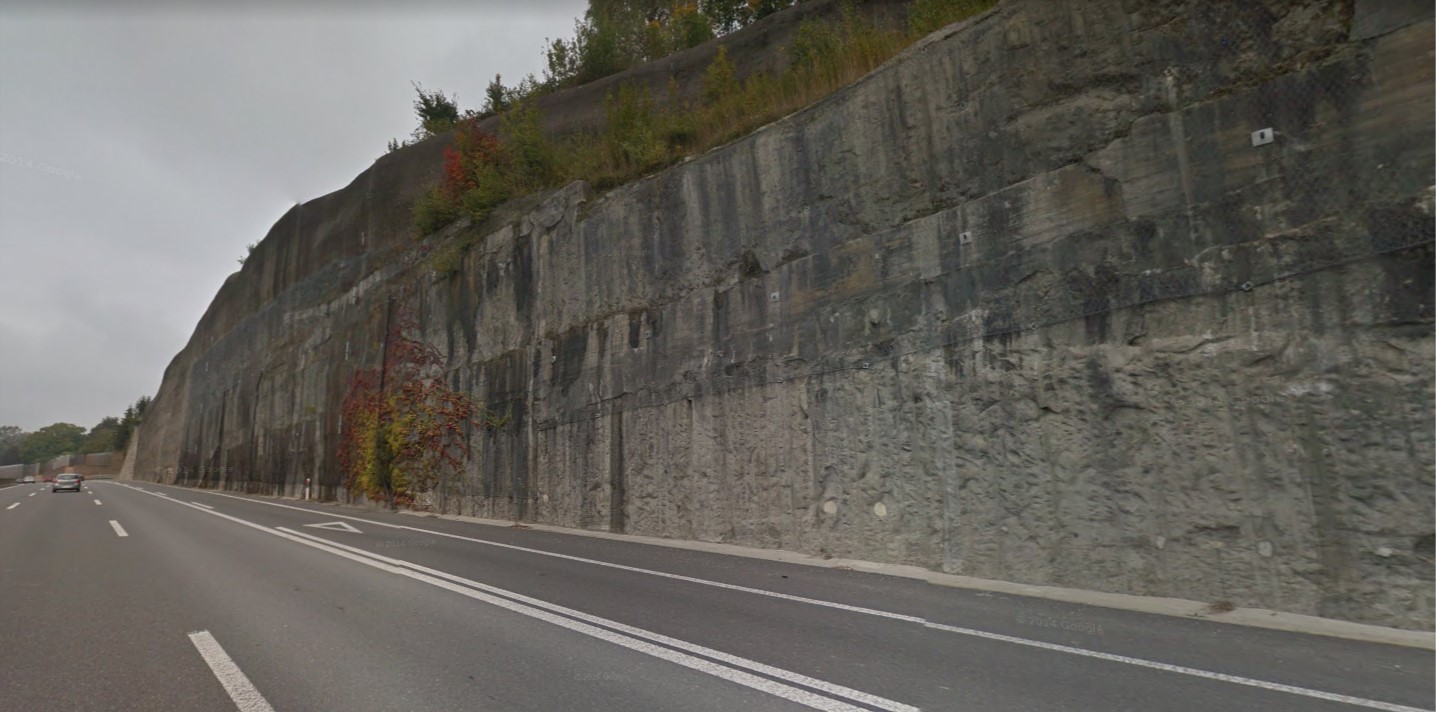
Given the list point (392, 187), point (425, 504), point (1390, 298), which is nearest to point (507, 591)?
point (1390, 298)

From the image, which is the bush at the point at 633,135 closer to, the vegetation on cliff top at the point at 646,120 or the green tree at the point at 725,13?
the vegetation on cliff top at the point at 646,120

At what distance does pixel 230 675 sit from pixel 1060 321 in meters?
7.99

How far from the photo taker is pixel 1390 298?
5879 millimetres

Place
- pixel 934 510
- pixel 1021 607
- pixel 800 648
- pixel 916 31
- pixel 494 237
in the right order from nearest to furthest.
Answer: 1. pixel 800 648
2. pixel 1021 607
3. pixel 934 510
4. pixel 916 31
5. pixel 494 237

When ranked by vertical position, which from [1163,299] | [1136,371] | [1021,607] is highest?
[1163,299]

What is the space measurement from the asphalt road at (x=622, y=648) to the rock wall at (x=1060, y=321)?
1.09m

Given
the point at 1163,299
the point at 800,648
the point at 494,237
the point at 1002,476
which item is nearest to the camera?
the point at 800,648

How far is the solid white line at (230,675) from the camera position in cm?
404

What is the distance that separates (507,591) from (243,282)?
4598cm

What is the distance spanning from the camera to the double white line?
396 cm

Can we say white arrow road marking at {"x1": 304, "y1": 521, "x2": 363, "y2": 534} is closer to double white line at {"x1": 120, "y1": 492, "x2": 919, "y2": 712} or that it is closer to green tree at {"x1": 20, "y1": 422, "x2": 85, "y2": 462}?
double white line at {"x1": 120, "y1": 492, "x2": 919, "y2": 712}

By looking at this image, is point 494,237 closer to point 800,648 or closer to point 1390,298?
point 800,648

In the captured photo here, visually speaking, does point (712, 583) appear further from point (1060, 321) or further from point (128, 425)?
point (128, 425)

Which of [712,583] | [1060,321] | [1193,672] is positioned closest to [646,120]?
[1060,321]
